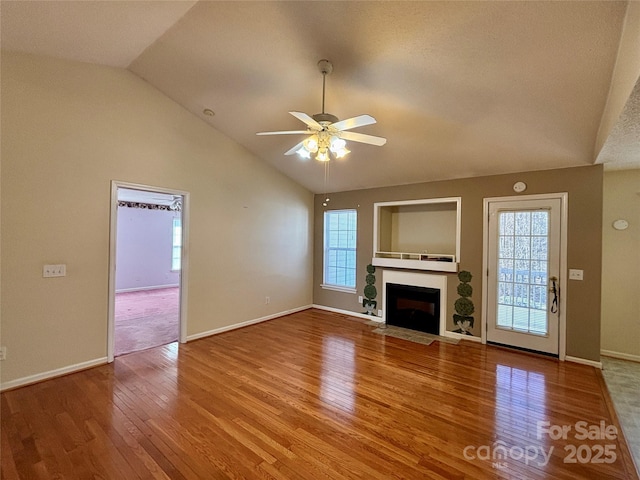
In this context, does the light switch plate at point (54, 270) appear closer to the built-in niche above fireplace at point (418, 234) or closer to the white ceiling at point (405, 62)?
the white ceiling at point (405, 62)

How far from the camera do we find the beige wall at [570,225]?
137 inches

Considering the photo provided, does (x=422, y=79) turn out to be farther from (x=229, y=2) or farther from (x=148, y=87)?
(x=148, y=87)

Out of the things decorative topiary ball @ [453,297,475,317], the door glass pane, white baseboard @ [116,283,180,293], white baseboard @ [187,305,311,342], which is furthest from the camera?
white baseboard @ [116,283,180,293]

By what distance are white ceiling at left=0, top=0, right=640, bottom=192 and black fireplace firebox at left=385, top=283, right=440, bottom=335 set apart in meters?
2.22

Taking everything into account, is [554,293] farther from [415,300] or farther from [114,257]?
[114,257]

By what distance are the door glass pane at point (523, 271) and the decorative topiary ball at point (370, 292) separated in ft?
6.42

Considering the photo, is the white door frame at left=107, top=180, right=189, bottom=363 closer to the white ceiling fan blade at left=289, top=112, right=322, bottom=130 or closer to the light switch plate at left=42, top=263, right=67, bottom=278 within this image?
the light switch plate at left=42, top=263, right=67, bottom=278

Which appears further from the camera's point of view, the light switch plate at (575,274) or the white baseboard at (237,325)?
the white baseboard at (237,325)

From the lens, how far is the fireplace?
4562 mm

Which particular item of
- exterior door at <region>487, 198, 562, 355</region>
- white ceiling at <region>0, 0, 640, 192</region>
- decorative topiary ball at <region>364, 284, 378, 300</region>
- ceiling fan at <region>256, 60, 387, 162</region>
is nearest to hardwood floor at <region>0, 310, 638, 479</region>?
exterior door at <region>487, 198, 562, 355</region>

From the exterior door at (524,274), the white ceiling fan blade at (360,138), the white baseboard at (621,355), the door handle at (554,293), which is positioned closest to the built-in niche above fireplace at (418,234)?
the exterior door at (524,274)

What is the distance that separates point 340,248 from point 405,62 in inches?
151

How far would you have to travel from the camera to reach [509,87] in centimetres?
260

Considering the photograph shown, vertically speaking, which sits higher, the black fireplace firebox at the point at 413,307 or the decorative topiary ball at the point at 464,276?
the decorative topiary ball at the point at 464,276
